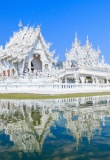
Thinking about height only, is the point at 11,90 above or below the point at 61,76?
below

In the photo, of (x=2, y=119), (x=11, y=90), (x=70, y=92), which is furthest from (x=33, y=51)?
(x=2, y=119)

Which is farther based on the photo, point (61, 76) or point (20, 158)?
point (61, 76)

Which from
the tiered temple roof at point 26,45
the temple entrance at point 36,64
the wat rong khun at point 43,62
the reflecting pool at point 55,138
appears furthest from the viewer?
the temple entrance at point 36,64

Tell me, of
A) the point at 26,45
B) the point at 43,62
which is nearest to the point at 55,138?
the point at 26,45

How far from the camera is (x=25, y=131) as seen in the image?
775 cm

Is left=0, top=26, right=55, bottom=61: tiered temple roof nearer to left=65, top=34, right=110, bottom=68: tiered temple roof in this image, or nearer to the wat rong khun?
the wat rong khun

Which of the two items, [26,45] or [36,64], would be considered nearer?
[26,45]

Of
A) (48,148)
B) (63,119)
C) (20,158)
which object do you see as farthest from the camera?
(63,119)

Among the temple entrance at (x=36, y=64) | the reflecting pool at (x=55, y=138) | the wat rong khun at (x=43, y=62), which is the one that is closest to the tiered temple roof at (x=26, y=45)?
the wat rong khun at (x=43, y=62)

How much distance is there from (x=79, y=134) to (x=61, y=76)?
28.6 metres

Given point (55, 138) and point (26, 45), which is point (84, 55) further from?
point (55, 138)

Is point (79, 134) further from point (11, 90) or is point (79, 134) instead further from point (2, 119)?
point (11, 90)

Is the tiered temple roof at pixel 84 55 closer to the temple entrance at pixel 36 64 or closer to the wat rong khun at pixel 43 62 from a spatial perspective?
the wat rong khun at pixel 43 62

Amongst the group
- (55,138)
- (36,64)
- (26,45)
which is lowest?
(55,138)
